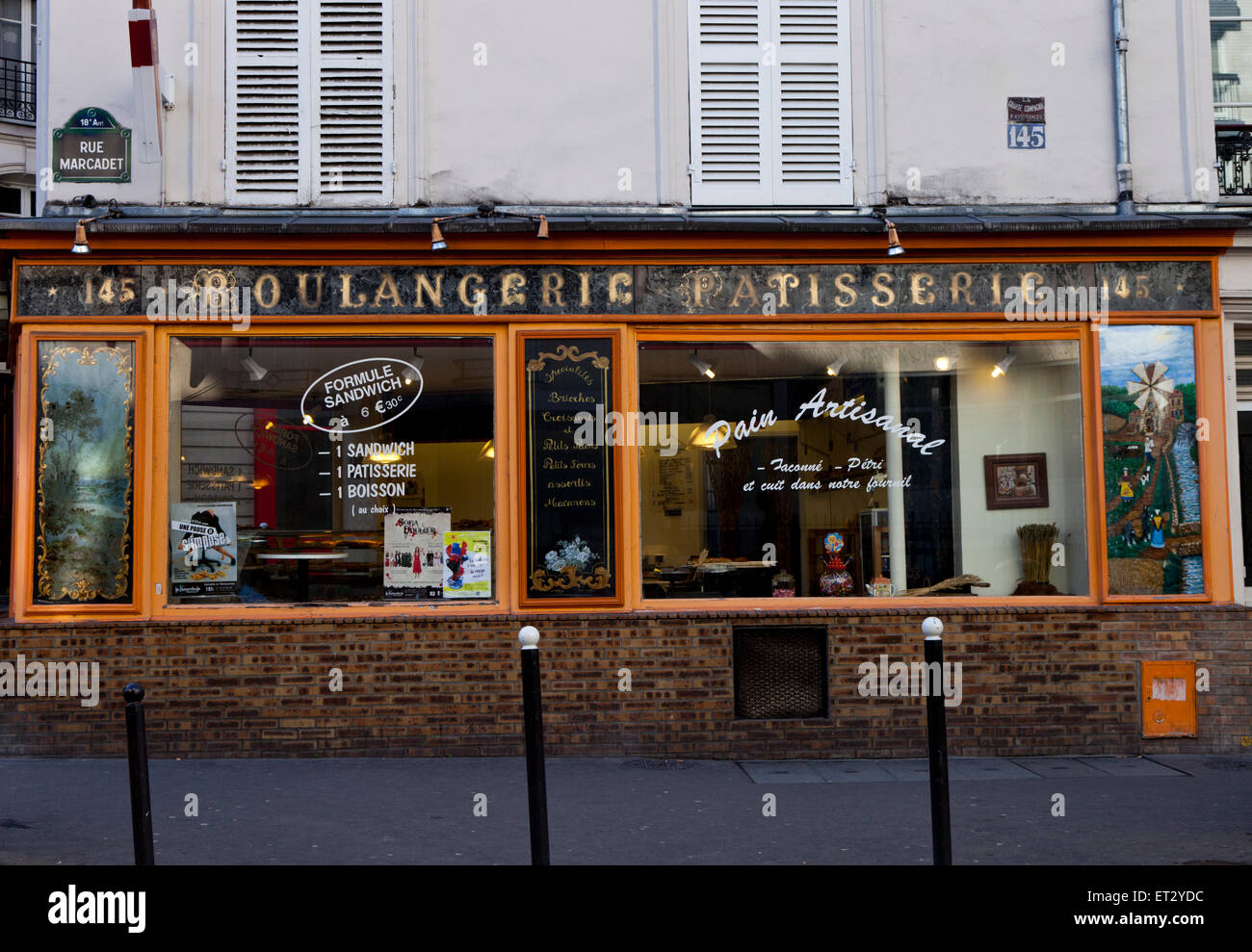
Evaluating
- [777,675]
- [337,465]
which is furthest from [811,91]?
[337,465]

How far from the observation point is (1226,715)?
29.9ft

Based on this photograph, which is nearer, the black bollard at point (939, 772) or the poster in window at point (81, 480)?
the black bollard at point (939, 772)

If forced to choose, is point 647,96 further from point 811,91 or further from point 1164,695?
point 1164,695

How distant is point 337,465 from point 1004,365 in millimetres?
5373

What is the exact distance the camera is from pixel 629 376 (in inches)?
360

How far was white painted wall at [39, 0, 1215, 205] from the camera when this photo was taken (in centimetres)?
909

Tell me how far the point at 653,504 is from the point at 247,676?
10.9 feet

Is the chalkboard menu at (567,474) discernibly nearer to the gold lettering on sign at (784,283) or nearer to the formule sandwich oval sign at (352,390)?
the formule sandwich oval sign at (352,390)

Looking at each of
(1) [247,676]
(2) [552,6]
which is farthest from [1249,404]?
(1) [247,676]

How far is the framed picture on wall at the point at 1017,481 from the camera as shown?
957cm

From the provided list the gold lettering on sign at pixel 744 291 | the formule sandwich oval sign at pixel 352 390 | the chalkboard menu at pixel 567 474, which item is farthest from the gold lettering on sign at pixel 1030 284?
the formule sandwich oval sign at pixel 352 390

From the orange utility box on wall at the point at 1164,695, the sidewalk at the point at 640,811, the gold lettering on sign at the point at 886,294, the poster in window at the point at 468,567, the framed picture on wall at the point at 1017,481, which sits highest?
the gold lettering on sign at the point at 886,294

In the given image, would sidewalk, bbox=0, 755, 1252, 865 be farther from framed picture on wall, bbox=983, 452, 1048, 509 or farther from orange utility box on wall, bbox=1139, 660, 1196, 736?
framed picture on wall, bbox=983, 452, 1048, 509

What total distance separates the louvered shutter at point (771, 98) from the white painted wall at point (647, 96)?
145 millimetres
